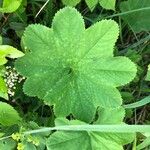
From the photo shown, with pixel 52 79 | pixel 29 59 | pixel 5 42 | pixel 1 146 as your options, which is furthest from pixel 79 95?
pixel 5 42

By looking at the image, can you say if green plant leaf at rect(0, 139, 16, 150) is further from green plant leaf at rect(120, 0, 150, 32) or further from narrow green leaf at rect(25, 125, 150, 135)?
green plant leaf at rect(120, 0, 150, 32)

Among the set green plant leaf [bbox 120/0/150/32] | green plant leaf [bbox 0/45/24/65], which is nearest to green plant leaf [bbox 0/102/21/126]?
green plant leaf [bbox 0/45/24/65]

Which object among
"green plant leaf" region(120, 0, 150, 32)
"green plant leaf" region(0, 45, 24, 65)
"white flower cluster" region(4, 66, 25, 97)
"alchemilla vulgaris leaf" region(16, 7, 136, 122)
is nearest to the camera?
"green plant leaf" region(0, 45, 24, 65)

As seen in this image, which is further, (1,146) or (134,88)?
(134,88)

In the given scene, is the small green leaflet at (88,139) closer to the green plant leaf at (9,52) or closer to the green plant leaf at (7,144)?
the green plant leaf at (7,144)

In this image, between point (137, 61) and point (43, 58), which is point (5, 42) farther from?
point (137, 61)
